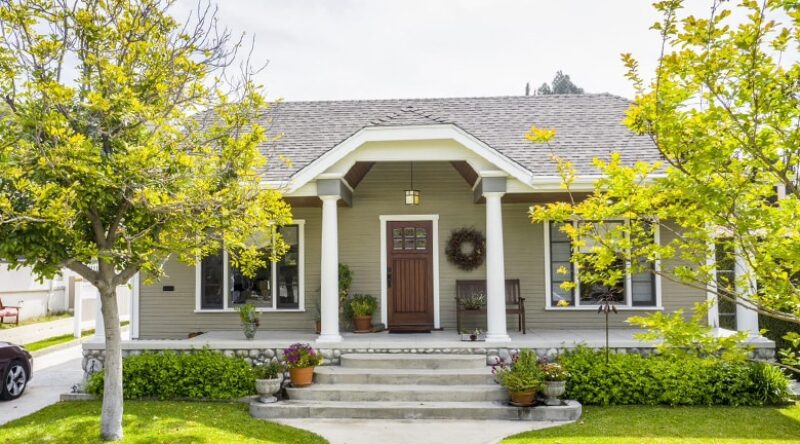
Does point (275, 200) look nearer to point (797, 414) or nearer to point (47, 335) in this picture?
point (797, 414)

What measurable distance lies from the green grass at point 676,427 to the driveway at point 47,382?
7037 millimetres

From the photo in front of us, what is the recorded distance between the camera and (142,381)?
8422mm

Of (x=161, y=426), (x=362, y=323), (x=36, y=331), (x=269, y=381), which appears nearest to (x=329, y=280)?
(x=362, y=323)

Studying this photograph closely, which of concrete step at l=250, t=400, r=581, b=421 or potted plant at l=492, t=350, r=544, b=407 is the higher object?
potted plant at l=492, t=350, r=544, b=407

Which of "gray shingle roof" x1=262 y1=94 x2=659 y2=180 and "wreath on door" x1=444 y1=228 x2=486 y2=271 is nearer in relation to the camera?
"gray shingle roof" x1=262 y1=94 x2=659 y2=180

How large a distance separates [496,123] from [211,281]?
22.1 ft

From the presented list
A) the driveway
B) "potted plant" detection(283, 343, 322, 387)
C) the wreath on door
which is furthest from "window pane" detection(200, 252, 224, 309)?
the wreath on door

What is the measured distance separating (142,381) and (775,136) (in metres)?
8.41

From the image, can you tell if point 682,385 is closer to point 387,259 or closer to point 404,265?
point 404,265

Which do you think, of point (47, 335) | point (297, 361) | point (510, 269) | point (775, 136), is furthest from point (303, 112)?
point (775, 136)

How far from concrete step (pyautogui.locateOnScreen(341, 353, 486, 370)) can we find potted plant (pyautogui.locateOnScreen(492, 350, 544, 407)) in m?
0.87

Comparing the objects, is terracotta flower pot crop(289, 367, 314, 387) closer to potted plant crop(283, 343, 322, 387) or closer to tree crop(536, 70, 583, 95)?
potted plant crop(283, 343, 322, 387)

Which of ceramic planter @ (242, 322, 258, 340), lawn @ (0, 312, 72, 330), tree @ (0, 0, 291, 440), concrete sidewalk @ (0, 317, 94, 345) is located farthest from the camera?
lawn @ (0, 312, 72, 330)

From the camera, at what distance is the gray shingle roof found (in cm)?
1006
